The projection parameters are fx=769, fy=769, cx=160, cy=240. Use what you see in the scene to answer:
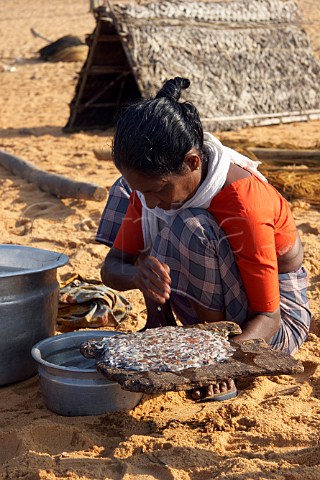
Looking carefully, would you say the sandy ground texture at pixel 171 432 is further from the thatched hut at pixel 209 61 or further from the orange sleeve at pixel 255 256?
the thatched hut at pixel 209 61

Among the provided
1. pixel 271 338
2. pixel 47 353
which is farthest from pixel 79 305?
pixel 271 338

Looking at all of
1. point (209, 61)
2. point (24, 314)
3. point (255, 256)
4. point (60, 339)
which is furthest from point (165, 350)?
point (209, 61)

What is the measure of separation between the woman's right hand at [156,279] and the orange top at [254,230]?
0.29 meters

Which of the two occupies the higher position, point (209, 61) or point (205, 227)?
point (209, 61)

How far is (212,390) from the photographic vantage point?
9.48 feet

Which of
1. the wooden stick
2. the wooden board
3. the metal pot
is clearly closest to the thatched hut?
the wooden stick

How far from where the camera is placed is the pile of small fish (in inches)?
101

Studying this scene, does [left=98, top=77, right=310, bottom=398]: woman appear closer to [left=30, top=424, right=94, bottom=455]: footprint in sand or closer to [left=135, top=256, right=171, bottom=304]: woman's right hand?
[left=135, top=256, right=171, bottom=304]: woman's right hand

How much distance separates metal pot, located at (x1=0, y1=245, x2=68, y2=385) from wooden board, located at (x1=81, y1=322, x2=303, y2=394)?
0.56 m

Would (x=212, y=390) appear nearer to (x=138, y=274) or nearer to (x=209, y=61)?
(x=138, y=274)

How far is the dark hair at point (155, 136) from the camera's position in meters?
2.59

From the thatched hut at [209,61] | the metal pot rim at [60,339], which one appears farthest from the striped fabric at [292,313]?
the thatched hut at [209,61]

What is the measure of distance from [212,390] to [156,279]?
0.53m

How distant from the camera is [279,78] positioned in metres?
8.85
